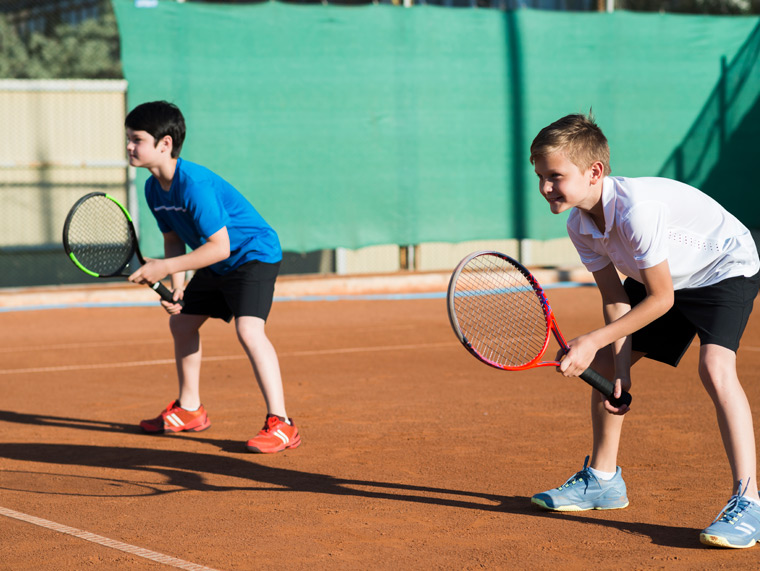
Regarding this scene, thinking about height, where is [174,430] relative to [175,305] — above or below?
below

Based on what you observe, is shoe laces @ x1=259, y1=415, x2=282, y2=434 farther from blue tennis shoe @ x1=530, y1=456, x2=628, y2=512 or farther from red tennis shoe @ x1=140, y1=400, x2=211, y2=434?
blue tennis shoe @ x1=530, y1=456, x2=628, y2=512

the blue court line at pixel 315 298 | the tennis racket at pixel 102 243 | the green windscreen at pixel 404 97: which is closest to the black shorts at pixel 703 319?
the tennis racket at pixel 102 243

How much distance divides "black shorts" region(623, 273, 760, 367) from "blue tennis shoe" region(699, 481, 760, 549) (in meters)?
0.49

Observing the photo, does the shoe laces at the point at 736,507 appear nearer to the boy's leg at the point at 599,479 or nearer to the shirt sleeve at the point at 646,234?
the boy's leg at the point at 599,479

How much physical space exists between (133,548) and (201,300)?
1.84m

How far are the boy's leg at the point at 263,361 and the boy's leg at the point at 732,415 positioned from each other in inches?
79.6

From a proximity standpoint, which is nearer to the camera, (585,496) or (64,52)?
(585,496)

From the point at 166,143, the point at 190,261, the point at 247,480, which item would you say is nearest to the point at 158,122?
the point at 166,143

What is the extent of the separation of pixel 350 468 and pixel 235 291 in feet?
3.35

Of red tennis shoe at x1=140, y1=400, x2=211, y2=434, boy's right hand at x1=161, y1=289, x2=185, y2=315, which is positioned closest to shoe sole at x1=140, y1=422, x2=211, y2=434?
red tennis shoe at x1=140, y1=400, x2=211, y2=434

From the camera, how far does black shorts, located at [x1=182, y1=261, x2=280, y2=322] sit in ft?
15.6

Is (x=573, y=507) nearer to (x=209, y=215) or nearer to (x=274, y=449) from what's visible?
(x=274, y=449)

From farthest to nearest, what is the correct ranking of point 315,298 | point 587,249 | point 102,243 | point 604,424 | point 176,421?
point 315,298 < point 102,243 < point 176,421 < point 604,424 < point 587,249

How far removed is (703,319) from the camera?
3.40 m
